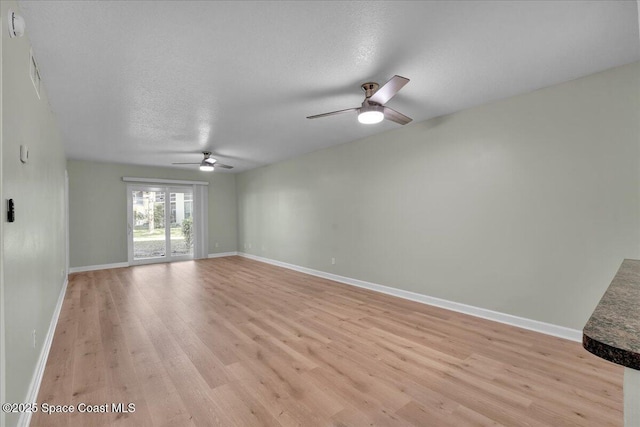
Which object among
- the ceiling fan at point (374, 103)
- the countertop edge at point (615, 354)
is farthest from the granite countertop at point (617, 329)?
the ceiling fan at point (374, 103)

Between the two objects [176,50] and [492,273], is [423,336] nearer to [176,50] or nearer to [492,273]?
[492,273]

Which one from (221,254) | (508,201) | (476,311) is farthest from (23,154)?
(221,254)

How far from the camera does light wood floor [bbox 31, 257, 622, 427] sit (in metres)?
1.80

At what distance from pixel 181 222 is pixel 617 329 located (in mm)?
8410

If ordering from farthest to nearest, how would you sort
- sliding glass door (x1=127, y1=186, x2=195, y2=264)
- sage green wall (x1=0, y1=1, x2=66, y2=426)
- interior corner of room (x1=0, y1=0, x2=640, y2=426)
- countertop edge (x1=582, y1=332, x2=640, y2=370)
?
sliding glass door (x1=127, y1=186, x2=195, y2=264), interior corner of room (x1=0, y1=0, x2=640, y2=426), sage green wall (x1=0, y1=1, x2=66, y2=426), countertop edge (x1=582, y1=332, x2=640, y2=370)

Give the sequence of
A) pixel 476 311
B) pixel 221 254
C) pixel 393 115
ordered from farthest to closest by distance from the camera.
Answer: pixel 221 254
pixel 476 311
pixel 393 115

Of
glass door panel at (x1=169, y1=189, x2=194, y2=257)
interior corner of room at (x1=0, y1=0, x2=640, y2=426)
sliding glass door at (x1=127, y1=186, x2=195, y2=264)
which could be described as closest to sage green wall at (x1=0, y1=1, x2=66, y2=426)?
interior corner of room at (x1=0, y1=0, x2=640, y2=426)

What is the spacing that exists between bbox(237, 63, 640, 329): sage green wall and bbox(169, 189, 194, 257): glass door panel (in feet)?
16.0

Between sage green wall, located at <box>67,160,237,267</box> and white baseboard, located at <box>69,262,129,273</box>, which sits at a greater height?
sage green wall, located at <box>67,160,237,267</box>

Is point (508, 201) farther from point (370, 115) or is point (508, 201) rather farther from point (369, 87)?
point (369, 87)

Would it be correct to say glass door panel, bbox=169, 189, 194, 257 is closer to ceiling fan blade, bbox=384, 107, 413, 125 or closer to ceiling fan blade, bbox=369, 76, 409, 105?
ceiling fan blade, bbox=384, 107, 413, 125

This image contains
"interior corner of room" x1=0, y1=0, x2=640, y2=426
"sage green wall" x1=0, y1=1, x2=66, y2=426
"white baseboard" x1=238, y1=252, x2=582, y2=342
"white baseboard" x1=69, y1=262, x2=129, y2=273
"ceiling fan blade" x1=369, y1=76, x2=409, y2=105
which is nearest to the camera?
"sage green wall" x1=0, y1=1, x2=66, y2=426

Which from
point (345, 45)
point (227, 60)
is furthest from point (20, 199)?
point (345, 45)

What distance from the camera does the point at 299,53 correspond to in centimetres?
223
